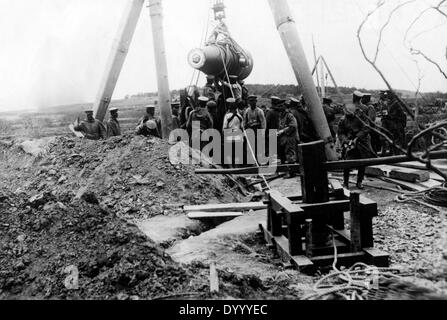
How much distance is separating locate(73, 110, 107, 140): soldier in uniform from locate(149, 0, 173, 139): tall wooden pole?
1.71 meters

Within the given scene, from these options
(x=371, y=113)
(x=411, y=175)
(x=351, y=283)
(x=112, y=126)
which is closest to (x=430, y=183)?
(x=411, y=175)

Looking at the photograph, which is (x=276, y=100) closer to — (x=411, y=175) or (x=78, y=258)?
(x=411, y=175)

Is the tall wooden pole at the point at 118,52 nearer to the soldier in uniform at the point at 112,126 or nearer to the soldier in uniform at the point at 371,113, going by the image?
the soldier in uniform at the point at 112,126

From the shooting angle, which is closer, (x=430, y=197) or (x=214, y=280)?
(x=214, y=280)

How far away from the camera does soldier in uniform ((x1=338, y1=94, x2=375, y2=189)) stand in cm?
775

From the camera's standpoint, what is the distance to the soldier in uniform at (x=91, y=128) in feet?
35.1

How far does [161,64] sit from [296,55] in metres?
3.71

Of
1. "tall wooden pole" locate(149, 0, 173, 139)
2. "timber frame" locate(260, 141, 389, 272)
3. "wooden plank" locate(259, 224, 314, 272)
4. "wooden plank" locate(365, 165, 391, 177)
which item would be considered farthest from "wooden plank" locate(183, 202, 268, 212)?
"tall wooden pole" locate(149, 0, 173, 139)

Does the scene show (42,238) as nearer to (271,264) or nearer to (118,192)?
(271,264)

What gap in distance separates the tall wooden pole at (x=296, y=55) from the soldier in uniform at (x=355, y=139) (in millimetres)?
662

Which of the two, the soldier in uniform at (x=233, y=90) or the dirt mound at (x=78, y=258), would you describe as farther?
the soldier in uniform at (x=233, y=90)

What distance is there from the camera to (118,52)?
10.8 metres

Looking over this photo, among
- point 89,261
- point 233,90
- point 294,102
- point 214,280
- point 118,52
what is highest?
point 118,52

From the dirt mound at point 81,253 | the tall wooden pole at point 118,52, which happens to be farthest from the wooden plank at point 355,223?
the tall wooden pole at point 118,52
